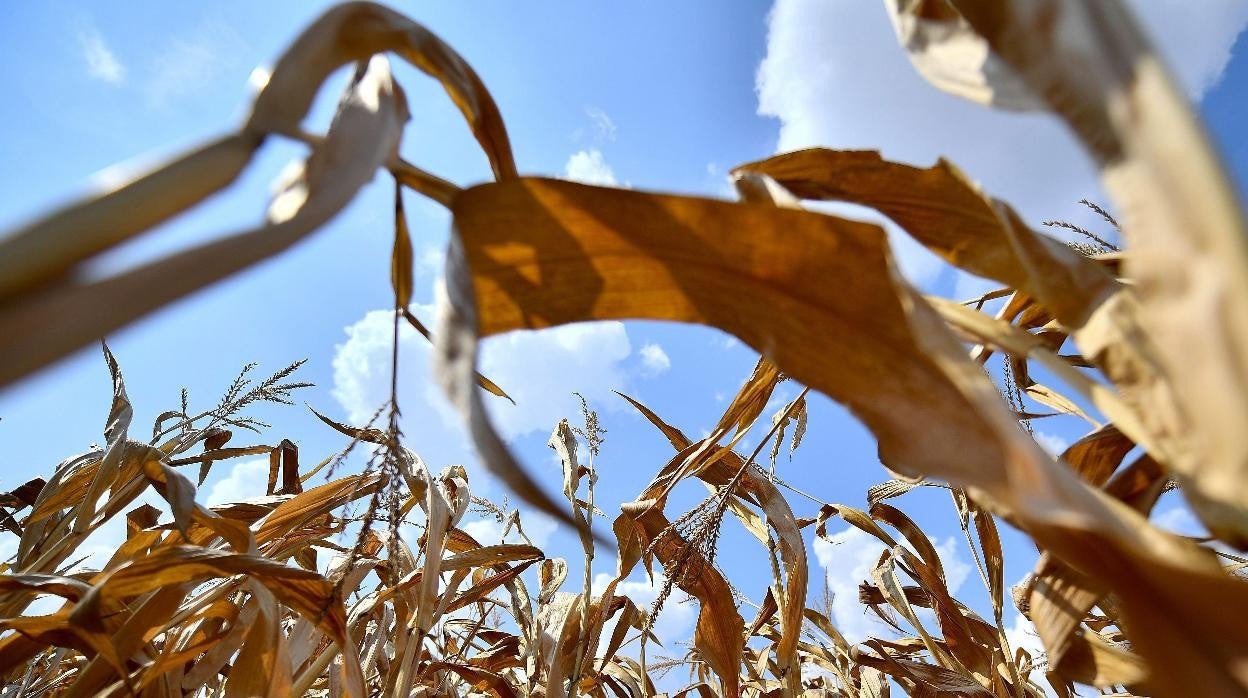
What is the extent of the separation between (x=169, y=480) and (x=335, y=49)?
0.77 metres

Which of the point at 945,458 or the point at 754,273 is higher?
the point at 754,273

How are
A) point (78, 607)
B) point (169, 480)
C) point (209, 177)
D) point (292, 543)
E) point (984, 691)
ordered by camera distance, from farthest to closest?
point (292, 543) → point (984, 691) → point (169, 480) → point (78, 607) → point (209, 177)

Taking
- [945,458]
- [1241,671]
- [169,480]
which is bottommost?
[1241,671]

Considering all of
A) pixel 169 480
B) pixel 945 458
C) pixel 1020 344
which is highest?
pixel 169 480

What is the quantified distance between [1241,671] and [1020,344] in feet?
0.73

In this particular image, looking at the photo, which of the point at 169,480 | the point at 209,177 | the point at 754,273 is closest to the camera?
the point at 209,177

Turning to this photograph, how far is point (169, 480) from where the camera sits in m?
0.93

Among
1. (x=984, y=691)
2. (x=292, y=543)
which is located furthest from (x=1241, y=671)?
(x=292, y=543)

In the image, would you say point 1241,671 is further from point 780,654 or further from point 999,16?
point 780,654

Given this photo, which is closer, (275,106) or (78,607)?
(275,106)

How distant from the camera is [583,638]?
4.57 ft

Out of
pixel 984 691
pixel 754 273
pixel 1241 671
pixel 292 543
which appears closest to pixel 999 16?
pixel 754 273

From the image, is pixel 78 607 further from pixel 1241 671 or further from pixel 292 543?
pixel 1241 671

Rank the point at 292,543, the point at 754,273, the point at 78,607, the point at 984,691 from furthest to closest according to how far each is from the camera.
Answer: the point at 292,543, the point at 984,691, the point at 78,607, the point at 754,273
